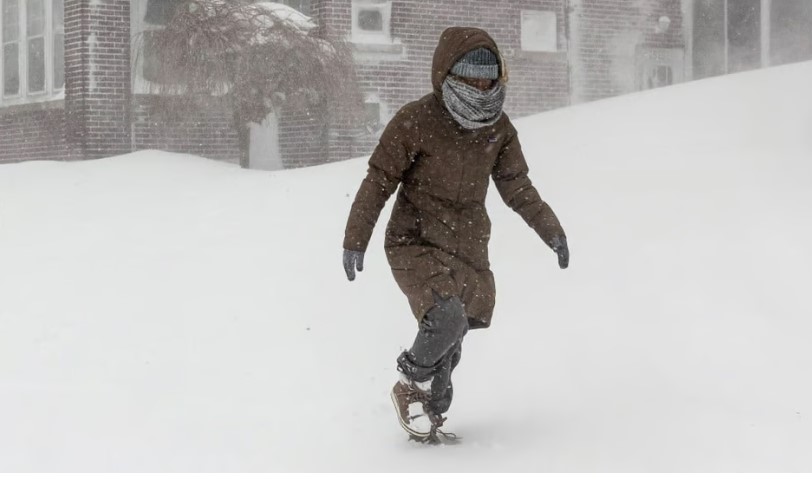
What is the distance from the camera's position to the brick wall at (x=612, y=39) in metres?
18.0

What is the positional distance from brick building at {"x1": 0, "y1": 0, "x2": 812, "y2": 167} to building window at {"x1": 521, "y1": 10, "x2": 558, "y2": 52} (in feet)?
0.05

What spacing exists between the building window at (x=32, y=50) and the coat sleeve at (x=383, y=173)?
40.3 feet

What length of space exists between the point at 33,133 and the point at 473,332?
11582mm

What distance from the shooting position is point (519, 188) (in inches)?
209

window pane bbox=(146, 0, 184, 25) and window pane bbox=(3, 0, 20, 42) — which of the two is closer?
window pane bbox=(146, 0, 184, 25)

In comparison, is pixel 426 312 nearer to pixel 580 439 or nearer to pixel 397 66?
pixel 580 439

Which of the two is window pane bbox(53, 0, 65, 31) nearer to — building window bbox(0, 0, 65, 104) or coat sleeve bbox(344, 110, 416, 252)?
building window bbox(0, 0, 65, 104)

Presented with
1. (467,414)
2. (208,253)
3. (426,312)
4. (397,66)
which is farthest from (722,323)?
(397,66)

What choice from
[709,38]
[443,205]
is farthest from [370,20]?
[443,205]

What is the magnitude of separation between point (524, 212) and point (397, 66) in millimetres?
11220

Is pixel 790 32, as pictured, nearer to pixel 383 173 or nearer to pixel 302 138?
pixel 302 138

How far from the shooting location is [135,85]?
51.6ft

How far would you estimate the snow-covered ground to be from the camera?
5.29 meters

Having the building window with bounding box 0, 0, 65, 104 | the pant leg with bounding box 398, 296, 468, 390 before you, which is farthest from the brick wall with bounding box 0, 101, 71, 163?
the pant leg with bounding box 398, 296, 468, 390
